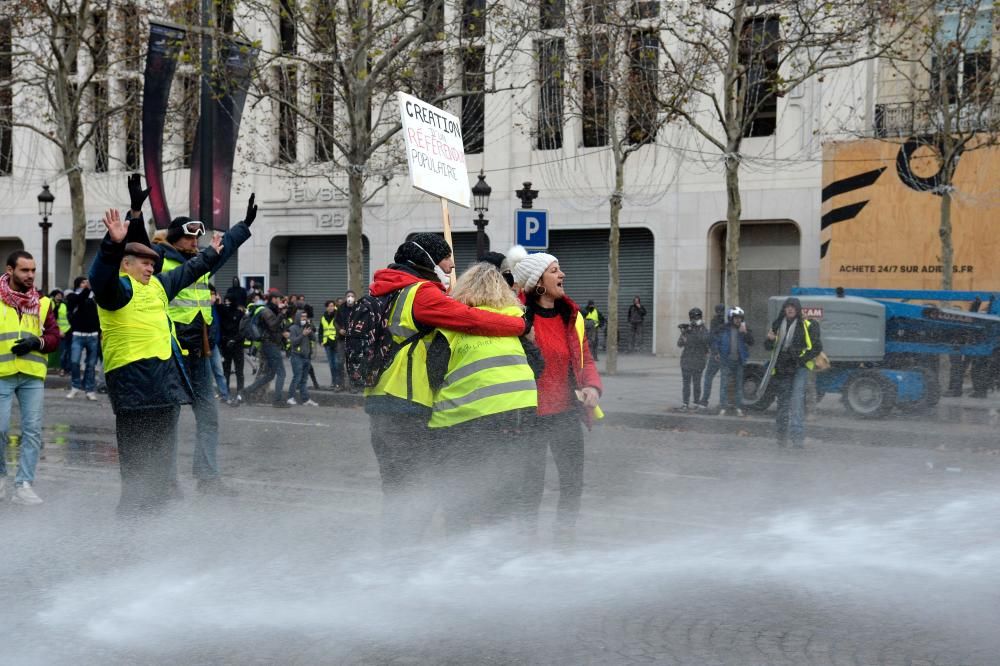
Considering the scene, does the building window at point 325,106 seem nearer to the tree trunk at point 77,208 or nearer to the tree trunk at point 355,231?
the tree trunk at point 355,231

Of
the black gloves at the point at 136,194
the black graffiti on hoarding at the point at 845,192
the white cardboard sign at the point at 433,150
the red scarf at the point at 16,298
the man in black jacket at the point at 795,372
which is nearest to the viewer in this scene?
the black gloves at the point at 136,194

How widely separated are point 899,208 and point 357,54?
12.4 metres

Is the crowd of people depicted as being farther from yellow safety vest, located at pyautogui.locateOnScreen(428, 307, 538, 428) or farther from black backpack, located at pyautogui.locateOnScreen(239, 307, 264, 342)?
black backpack, located at pyautogui.locateOnScreen(239, 307, 264, 342)

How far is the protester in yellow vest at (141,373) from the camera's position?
594 cm

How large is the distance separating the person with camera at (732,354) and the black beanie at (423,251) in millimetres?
10305

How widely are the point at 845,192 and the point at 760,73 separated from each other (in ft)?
17.5

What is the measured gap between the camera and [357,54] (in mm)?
17484

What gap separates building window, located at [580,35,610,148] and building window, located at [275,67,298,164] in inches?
192

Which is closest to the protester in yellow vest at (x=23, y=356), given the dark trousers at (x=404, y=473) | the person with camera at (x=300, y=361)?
the dark trousers at (x=404, y=473)

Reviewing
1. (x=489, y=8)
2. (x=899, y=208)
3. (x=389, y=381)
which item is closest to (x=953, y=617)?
(x=389, y=381)

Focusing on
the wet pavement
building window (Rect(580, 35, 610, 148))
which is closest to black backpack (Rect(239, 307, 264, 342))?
building window (Rect(580, 35, 610, 148))

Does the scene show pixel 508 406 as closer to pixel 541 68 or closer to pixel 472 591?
pixel 472 591

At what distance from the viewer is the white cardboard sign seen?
7.68 metres

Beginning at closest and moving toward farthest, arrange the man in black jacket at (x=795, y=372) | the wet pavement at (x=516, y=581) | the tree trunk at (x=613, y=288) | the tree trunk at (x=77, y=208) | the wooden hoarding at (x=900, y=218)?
the wet pavement at (x=516, y=581)
the man in black jacket at (x=795, y=372)
the tree trunk at (x=613, y=288)
the tree trunk at (x=77, y=208)
the wooden hoarding at (x=900, y=218)
